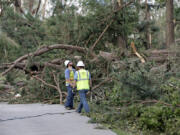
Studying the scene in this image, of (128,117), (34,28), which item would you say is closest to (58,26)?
(34,28)

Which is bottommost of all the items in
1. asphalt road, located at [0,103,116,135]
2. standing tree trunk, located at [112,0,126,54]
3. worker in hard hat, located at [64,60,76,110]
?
asphalt road, located at [0,103,116,135]

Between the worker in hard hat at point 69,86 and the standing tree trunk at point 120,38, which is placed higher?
the standing tree trunk at point 120,38

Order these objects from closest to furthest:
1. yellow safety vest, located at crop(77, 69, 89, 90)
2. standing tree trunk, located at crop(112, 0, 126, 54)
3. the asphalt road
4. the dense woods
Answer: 1. the asphalt road
2. the dense woods
3. yellow safety vest, located at crop(77, 69, 89, 90)
4. standing tree trunk, located at crop(112, 0, 126, 54)

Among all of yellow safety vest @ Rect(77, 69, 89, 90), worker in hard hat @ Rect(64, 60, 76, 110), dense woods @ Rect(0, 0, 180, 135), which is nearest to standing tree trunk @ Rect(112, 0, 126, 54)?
dense woods @ Rect(0, 0, 180, 135)

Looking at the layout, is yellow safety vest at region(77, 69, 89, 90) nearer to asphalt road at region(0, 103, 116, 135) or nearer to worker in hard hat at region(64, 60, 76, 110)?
asphalt road at region(0, 103, 116, 135)

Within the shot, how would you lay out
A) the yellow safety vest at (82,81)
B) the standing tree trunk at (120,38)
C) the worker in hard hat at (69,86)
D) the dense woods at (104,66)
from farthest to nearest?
the standing tree trunk at (120,38)
the worker in hard hat at (69,86)
the yellow safety vest at (82,81)
the dense woods at (104,66)

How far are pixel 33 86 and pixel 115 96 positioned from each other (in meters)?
5.04

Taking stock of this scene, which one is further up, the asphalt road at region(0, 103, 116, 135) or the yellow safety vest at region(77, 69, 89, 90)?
the yellow safety vest at region(77, 69, 89, 90)

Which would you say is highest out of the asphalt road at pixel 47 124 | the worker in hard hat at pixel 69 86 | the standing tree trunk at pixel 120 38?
the standing tree trunk at pixel 120 38

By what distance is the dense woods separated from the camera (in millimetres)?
6730

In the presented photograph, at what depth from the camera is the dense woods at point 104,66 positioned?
6730 mm

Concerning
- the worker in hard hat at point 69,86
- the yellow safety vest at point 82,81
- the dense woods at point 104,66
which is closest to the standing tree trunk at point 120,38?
the dense woods at point 104,66

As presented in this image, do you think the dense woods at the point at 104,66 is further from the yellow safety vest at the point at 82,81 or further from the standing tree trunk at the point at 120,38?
the yellow safety vest at the point at 82,81

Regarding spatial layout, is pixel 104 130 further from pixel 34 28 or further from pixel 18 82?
pixel 34 28
